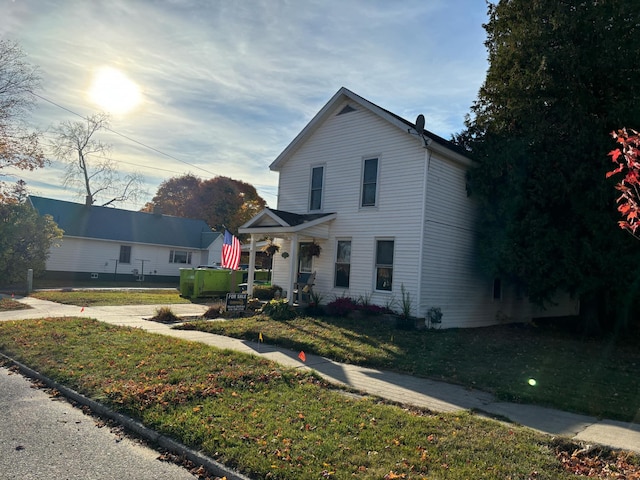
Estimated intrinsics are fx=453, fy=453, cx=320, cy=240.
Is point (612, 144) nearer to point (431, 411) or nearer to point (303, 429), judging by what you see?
point (431, 411)

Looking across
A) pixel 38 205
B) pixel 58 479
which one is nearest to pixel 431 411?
pixel 58 479

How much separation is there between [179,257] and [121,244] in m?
5.44

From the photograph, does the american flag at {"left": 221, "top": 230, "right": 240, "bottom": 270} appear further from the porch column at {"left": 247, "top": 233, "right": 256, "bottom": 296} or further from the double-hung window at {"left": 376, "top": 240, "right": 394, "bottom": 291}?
the double-hung window at {"left": 376, "top": 240, "right": 394, "bottom": 291}

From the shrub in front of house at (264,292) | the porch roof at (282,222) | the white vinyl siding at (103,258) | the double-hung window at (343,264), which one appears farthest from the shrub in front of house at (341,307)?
the white vinyl siding at (103,258)

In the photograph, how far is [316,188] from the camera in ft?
56.5

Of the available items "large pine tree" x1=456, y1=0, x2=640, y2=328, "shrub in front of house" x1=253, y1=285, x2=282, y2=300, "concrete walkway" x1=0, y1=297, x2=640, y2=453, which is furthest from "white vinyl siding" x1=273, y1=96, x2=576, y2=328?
"concrete walkway" x1=0, y1=297, x2=640, y2=453

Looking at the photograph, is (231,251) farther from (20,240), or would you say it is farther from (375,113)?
(20,240)

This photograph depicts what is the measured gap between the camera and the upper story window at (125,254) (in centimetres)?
3509

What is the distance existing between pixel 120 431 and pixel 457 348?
802 cm

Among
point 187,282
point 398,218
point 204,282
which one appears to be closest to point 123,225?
point 187,282

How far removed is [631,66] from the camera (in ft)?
42.6

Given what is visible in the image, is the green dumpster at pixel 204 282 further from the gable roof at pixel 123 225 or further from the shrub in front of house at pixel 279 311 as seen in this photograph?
the gable roof at pixel 123 225

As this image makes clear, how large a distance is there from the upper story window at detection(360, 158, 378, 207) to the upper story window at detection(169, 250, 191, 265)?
88.7ft

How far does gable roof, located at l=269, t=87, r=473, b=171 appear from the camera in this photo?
14.0 meters
